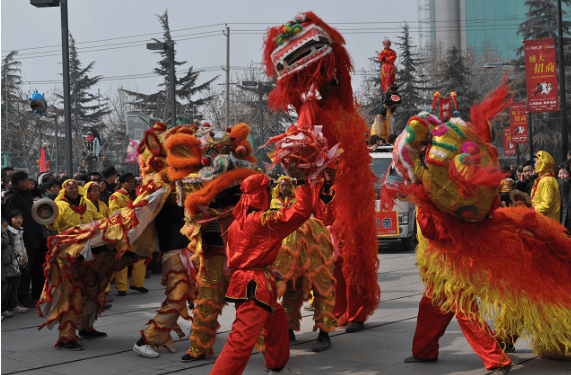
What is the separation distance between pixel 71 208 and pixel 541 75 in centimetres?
1323

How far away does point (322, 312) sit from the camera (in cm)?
571

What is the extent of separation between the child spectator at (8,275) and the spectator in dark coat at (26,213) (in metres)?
0.42

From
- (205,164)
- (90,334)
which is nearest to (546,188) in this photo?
(205,164)

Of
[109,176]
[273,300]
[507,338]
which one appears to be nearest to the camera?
[273,300]

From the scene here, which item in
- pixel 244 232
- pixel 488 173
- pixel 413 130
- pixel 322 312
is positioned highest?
pixel 413 130

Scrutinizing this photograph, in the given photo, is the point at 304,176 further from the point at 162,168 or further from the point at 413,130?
the point at 162,168

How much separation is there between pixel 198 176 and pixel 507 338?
9.60 feet

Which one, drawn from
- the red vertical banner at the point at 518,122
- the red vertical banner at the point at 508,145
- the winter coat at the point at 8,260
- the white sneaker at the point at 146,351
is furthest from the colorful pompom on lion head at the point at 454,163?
the red vertical banner at the point at 508,145

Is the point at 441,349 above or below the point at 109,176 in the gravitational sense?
below

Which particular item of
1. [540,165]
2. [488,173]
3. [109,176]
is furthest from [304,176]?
[109,176]

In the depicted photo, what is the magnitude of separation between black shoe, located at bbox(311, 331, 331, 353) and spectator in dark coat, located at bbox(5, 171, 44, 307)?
4.56 metres

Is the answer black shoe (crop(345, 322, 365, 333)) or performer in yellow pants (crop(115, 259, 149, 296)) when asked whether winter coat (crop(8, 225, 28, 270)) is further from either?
black shoe (crop(345, 322, 365, 333))

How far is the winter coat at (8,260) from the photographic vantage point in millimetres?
7488

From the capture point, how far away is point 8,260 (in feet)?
24.6
